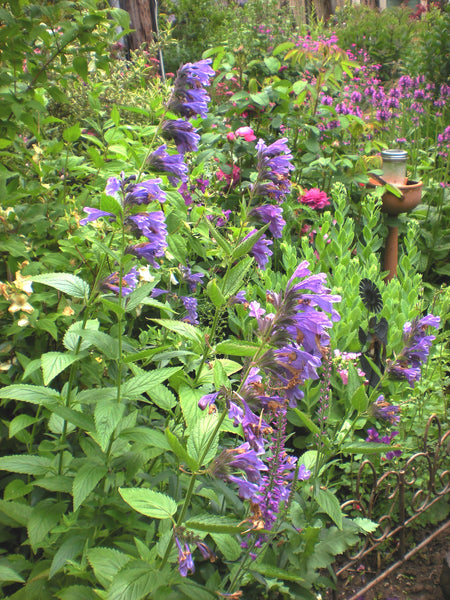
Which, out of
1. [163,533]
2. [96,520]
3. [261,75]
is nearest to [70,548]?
[96,520]

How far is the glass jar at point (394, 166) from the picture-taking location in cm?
381

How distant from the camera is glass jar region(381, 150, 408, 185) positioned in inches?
150

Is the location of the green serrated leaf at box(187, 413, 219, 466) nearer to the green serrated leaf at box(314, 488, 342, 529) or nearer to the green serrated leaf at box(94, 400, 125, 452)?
the green serrated leaf at box(94, 400, 125, 452)

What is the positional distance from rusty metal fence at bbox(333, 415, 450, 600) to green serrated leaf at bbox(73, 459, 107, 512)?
102cm

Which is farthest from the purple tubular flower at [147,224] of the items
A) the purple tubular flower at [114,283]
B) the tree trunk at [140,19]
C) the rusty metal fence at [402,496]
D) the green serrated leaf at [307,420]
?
the tree trunk at [140,19]

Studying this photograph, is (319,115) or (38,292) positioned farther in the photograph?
(319,115)

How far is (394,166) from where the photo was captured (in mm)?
3822

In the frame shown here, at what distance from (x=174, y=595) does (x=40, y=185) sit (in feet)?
4.97

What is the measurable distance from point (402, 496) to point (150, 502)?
1.19 meters

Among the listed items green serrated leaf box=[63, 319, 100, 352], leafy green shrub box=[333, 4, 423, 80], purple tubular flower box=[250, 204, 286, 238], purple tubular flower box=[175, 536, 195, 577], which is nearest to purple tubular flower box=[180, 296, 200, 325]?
green serrated leaf box=[63, 319, 100, 352]

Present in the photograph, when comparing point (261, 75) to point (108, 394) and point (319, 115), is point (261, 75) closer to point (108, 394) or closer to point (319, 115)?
point (319, 115)

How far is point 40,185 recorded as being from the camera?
201 centimetres

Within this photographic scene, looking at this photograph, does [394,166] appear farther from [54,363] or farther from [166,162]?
[54,363]

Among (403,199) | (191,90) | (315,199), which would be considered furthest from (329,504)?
(403,199)
